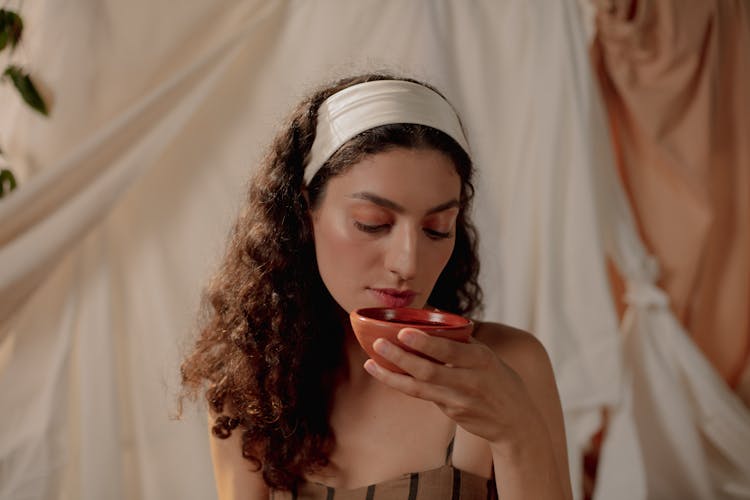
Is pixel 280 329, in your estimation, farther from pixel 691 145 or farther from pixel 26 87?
pixel 691 145

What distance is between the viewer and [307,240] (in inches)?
51.1

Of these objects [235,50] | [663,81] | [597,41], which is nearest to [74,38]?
[235,50]

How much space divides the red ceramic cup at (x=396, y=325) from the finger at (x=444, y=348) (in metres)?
0.01

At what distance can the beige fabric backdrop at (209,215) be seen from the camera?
1851mm

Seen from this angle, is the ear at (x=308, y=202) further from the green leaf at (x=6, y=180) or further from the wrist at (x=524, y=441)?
the green leaf at (x=6, y=180)

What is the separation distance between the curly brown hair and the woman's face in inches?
4.1

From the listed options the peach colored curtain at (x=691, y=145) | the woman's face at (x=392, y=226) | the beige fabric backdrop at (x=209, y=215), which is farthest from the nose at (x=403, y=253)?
the peach colored curtain at (x=691, y=145)

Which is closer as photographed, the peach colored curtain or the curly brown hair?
the curly brown hair

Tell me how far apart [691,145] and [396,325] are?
6.07ft

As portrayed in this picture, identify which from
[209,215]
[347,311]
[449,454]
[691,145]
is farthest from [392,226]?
[691,145]

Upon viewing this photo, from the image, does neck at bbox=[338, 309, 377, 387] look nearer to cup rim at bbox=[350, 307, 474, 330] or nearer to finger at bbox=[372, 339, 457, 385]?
cup rim at bbox=[350, 307, 474, 330]

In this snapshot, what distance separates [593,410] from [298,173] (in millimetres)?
1391

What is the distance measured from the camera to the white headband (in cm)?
114

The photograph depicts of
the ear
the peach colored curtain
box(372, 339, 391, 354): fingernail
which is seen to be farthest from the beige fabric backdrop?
box(372, 339, 391, 354): fingernail
